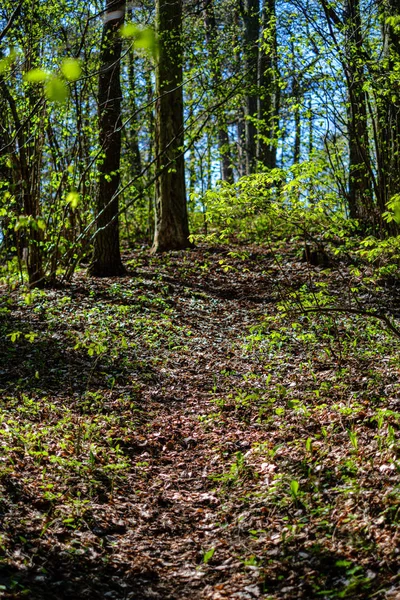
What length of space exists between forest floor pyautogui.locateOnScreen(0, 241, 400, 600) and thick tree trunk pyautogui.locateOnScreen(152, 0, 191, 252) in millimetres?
4064

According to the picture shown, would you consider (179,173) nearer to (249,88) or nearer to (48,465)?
(249,88)

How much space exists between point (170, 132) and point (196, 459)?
8.55 m

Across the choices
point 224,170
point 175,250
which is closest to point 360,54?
point 175,250

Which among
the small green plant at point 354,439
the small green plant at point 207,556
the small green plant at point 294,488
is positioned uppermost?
the small green plant at point 354,439

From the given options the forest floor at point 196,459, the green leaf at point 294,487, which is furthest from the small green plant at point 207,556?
the green leaf at point 294,487

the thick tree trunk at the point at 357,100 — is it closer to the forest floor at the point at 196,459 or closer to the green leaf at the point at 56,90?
the forest floor at the point at 196,459

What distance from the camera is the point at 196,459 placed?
5172 mm

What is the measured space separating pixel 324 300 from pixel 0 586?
4.88 m

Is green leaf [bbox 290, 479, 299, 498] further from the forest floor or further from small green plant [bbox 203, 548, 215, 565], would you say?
small green plant [bbox 203, 548, 215, 565]

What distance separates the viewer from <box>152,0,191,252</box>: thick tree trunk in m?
11.5

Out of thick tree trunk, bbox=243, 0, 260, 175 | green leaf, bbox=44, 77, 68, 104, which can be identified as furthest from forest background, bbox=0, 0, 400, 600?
thick tree trunk, bbox=243, 0, 260, 175

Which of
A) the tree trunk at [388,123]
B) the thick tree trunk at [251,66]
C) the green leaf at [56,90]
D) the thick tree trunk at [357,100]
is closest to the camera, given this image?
the green leaf at [56,90]

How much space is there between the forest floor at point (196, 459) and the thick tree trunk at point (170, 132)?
406 cm

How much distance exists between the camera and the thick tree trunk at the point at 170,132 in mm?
11531
